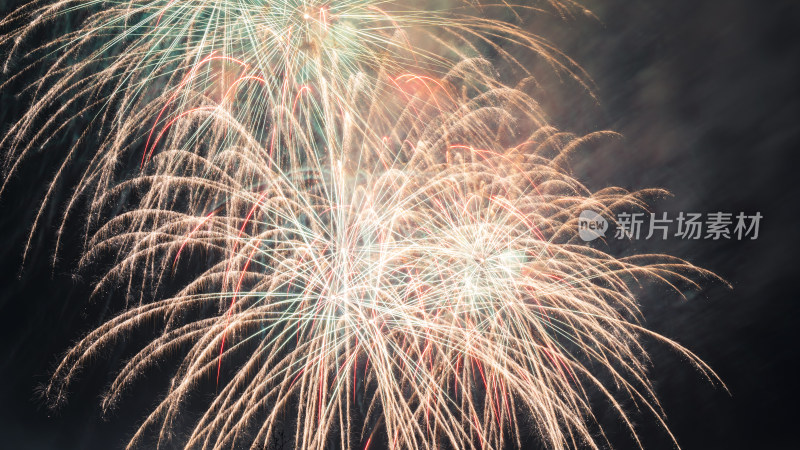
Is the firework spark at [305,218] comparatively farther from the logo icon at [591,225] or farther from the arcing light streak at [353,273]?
the logo icon at [591,225]

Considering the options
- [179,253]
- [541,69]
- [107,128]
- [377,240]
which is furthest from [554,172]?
[107,128]

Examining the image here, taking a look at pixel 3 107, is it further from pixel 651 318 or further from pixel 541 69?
pixel 651 318

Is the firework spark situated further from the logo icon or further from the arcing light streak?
the logo icon

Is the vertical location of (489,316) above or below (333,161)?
below

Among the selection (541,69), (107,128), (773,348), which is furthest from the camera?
(773,348)

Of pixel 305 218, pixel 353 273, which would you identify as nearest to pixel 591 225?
pixel 353 273

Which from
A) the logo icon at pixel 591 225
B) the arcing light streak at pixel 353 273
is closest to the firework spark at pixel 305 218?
the arcing light streak at pixel 353 273
